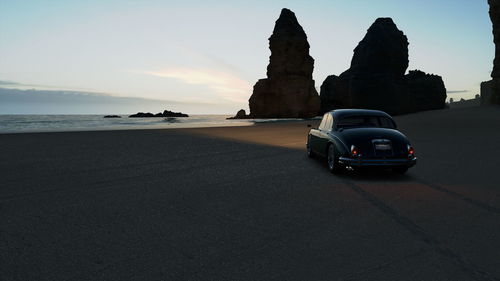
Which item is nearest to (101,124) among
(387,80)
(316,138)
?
(316,138)

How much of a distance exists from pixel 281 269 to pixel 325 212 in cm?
217

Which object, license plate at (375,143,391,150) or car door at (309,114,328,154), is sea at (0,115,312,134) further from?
license plate at (375,143,391,150)

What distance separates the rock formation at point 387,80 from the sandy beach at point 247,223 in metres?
47.1

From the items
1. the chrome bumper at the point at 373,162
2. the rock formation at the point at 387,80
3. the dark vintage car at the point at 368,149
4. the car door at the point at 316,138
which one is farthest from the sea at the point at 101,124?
the chrome bumper at the point at 373,162

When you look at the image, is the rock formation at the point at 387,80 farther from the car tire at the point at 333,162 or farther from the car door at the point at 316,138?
the car tire at the point at 333,162

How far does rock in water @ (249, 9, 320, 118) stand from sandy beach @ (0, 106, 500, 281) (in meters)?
66.4

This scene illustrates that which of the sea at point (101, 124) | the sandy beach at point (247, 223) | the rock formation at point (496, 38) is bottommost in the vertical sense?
the sandy beach at point (247, 223)

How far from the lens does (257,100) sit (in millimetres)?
80312

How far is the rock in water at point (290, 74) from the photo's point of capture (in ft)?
247

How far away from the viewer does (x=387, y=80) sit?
55.1 metres

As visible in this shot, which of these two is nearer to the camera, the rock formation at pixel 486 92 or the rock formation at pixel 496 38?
the rock formation at pixel 496 38

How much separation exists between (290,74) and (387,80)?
24.9m

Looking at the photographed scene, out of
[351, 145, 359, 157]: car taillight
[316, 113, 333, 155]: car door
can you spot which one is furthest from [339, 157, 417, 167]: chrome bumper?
[316, 113, 333, 155]: car door

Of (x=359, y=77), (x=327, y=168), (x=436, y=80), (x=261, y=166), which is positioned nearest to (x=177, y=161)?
(x=261, y=166)
